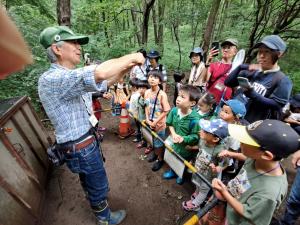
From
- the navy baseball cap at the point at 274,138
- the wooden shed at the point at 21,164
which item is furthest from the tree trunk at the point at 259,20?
the wooden shed at the point at 21,164

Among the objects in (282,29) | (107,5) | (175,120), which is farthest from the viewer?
(107,5)

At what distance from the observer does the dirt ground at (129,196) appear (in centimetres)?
333

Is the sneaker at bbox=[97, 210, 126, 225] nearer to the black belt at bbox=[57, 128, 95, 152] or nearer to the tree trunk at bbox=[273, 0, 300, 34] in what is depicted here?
the black belt at bbox=[57, 128, 95, 152]

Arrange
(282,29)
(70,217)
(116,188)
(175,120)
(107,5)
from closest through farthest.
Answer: (70,217) < (175,120) < (116,188) < (282,29) < (107,5)

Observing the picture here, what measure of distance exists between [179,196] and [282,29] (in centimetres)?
700

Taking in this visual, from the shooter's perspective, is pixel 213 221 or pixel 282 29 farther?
pixel 282 29

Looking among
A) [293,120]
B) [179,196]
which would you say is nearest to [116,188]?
[179,196]

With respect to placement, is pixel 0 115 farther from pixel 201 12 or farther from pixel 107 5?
pixel 107 5

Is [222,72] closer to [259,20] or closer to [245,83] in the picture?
[245,83]

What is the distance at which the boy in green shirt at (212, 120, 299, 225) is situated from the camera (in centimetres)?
164

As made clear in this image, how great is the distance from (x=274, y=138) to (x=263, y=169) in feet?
1.21

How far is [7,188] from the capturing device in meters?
2.50

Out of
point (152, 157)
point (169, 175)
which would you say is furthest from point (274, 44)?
point (152, 157)

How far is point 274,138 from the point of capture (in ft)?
5.37
